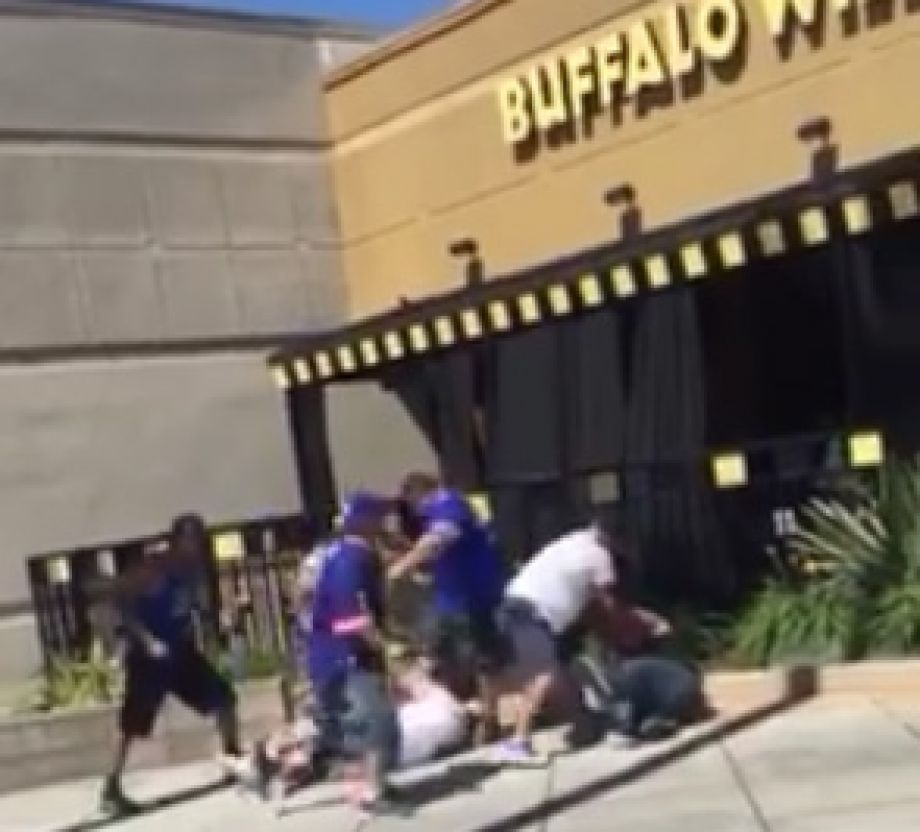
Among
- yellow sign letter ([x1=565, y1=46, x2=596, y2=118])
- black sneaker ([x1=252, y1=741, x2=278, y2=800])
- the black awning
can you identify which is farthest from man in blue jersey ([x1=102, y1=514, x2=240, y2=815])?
yellow sign letter ([x1=565, y1=46, x2=596, y2=118])

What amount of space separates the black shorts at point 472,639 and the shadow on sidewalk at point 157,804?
168cm

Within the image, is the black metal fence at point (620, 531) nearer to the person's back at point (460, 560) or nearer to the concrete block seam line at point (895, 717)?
the concrete block seam line at point (895, 717)

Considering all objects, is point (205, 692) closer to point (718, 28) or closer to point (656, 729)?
point (656, 729)

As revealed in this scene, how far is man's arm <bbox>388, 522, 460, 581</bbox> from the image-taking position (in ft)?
41.4

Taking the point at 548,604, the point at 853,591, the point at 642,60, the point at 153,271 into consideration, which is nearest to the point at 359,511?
Result: the point at 548,604

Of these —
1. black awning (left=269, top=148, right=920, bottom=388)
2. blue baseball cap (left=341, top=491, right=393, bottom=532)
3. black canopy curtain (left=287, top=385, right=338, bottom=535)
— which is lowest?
blue baseball cap (left=341, top=491, right=393, bottom=532)

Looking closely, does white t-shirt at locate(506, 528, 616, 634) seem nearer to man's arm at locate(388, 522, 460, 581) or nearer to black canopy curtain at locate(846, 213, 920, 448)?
man's arm at locate(388, 522, 460, 581)

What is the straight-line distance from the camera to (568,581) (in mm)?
13023

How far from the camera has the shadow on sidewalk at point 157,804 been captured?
43.0ft

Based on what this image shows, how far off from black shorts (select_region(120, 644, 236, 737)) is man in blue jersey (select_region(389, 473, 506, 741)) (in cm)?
136

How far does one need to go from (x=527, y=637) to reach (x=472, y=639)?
320 mm

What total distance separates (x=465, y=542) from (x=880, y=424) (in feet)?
15.1

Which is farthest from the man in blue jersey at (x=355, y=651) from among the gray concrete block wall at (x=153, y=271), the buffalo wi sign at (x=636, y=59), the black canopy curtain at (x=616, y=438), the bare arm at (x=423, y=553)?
the gray concrete block wall at (x=153, y=271)

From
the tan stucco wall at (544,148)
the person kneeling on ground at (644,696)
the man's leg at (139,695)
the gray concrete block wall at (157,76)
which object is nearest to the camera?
the person kneeling on ground at (644,696)
